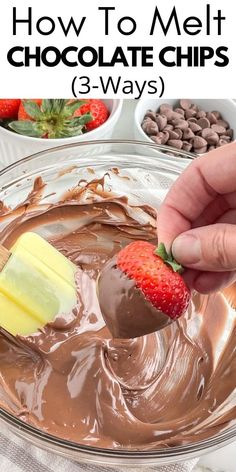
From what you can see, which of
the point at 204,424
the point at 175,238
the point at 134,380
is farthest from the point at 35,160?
the point at 204,424

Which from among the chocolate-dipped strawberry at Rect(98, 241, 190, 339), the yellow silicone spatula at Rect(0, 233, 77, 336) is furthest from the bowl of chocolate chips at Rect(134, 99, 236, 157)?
the chocolate-dipped strawberry at Rect(98, 241, 190, 339)

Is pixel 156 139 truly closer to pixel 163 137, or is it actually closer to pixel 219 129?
pixel 163 137

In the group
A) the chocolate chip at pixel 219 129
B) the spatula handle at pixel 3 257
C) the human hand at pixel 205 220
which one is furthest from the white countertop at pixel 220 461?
the chocolate chip at pixel 219 129

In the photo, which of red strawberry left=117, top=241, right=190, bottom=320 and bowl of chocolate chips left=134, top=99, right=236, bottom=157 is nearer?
red strawberry left=117, top=241, right=190, bottom=320

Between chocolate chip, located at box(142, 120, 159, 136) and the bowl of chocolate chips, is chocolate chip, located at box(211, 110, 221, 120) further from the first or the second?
chocolate chip, located at box(142, 120, 159, 136)

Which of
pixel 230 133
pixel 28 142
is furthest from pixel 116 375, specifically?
pixel 230 133

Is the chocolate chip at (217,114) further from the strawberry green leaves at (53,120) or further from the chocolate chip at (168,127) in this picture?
the strawberry green leaves at (53,120)

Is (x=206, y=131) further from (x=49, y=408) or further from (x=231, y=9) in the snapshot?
(x=49, y=408)
